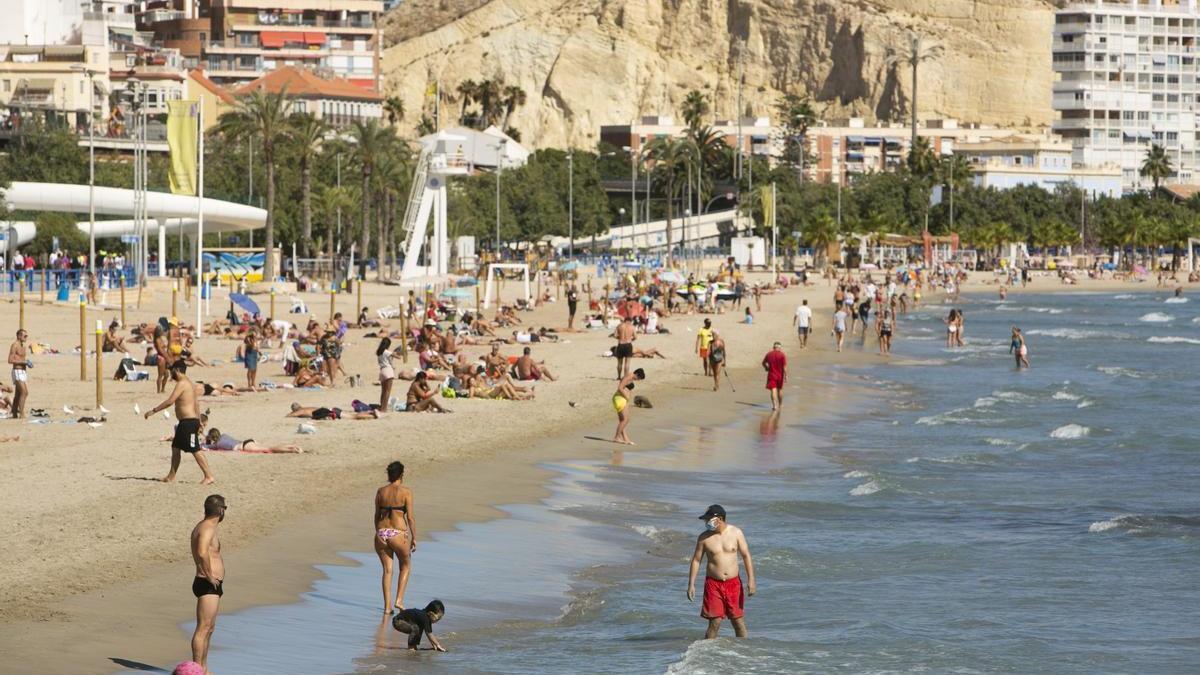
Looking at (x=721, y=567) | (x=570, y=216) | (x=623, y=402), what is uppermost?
(x=570, y=216)

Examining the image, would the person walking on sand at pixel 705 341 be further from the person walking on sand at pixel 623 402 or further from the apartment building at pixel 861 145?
the apartment building at pixel 861 145

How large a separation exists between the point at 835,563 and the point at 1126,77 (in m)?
156

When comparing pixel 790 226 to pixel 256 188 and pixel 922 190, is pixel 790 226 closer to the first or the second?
pixel 922 190

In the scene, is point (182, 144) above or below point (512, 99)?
below

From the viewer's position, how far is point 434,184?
6519 centimetres

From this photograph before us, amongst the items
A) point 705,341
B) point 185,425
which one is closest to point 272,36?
point 705,341

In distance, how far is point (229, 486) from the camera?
19.9 m

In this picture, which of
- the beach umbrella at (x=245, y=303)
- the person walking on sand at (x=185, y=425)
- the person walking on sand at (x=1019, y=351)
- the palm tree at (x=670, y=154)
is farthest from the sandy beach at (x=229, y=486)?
the palm tree at (x=670, y=154)

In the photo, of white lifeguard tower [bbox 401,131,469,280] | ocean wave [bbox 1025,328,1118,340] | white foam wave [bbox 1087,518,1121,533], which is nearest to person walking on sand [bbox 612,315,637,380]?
white foam wave [bbox 1087,518,1121,533]

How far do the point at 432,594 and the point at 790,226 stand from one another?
105241 mm

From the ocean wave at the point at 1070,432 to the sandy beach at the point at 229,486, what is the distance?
17.1ft

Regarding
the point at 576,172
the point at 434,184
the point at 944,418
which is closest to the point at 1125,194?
the point at 576,172

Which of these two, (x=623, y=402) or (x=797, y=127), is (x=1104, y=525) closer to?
(x=623, y=402)

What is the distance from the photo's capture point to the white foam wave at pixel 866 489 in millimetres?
23450
